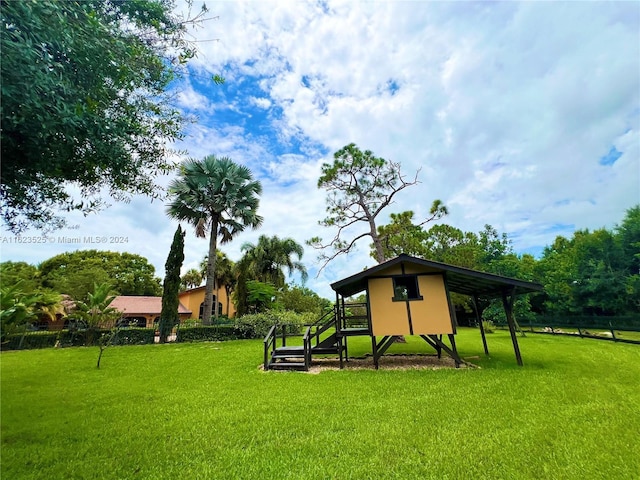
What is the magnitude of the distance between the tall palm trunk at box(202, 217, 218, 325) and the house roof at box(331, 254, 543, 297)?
11.0 meters

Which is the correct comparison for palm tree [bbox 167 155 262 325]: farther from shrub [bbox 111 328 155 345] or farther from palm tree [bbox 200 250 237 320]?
palm tree [bbox 200 250 237 320]

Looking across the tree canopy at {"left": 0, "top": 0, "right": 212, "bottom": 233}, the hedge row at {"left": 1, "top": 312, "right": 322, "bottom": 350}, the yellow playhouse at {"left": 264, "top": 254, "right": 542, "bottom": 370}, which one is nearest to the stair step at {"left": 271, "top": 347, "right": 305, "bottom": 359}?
the yellow playhouse at {"left": 264, "top": 254, "right": 542, "bottom": 370}

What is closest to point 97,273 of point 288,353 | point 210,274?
point 210,274

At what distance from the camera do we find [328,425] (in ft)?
14.1

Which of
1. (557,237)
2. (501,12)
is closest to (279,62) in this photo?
(501,12)

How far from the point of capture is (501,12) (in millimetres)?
6672

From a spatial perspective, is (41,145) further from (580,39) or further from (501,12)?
(580,39)

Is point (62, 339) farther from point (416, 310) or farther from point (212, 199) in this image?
point (416, 310)

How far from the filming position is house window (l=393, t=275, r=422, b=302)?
30.5 ft

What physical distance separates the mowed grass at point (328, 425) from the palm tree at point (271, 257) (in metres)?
21.7

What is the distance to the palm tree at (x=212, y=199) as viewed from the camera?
18.5 metres

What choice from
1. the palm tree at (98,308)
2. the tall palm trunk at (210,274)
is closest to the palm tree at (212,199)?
the tall palm trunk at (210,274)

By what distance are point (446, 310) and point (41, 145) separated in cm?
1007

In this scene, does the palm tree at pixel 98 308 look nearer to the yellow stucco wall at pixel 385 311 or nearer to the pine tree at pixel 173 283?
the pine tree at pixel 173 283
